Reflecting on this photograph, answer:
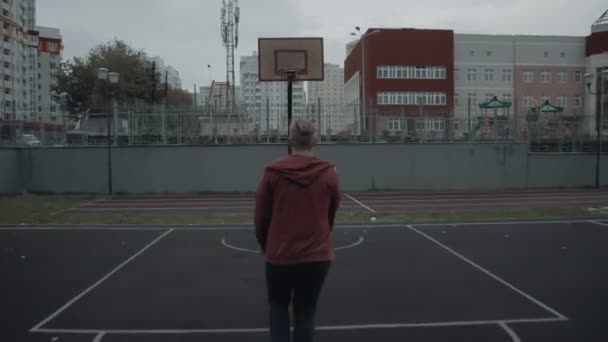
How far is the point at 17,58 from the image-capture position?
284ft

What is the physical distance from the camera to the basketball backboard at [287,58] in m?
12.2

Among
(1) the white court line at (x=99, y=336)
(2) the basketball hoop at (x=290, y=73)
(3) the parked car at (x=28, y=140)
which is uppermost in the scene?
(2) the basketball hoop at (x=290, y=73)

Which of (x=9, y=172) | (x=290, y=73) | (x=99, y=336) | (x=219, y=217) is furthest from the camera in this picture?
(x=9, y=172)

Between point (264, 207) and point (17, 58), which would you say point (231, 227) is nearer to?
point (264, 207)

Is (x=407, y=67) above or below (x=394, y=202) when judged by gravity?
above

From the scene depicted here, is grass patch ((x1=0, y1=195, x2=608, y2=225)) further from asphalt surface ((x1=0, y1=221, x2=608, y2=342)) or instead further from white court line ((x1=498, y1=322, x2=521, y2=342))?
white court line ((x1=498, y1=322, x2=521, y2=342))

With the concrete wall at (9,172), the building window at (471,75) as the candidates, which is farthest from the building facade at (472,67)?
the concrete wall at (9,172)

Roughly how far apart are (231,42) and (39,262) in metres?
48.5

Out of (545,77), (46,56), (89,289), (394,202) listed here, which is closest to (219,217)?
(394,202)

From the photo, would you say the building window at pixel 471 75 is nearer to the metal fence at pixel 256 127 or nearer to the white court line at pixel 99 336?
the metal fence at pixel 256 127

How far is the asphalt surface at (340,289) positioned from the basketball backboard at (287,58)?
3.69 m

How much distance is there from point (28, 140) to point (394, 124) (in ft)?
53.0

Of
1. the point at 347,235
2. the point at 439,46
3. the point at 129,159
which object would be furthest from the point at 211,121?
the point at 439,46

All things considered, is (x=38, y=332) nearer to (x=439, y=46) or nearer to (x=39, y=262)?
(x=39, y=262)
